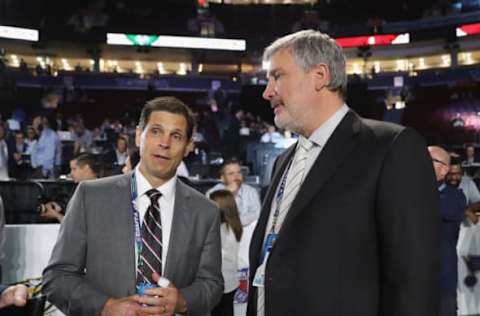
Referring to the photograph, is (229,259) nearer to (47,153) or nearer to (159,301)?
(159,301)

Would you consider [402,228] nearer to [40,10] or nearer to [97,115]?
[97,115]

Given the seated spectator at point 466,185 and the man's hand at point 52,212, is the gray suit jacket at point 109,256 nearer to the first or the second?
the man's hand at point 52,212

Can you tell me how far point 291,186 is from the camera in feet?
4.91

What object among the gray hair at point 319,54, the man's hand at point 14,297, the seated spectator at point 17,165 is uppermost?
the gray hair at point 319,54

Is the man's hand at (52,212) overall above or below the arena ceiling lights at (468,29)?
below

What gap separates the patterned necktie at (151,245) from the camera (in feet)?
5.27

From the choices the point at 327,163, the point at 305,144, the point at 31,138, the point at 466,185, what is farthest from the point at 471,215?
the point at 31,138

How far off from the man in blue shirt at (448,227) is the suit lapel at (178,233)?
2.31m

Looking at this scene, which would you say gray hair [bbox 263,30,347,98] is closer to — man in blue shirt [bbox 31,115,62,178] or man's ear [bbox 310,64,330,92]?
man's ear [bbox 310,64,330,92]

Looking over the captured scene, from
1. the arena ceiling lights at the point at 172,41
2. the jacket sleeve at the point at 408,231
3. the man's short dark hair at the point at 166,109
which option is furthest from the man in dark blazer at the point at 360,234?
the arena ceiling lights at the point at 172,41

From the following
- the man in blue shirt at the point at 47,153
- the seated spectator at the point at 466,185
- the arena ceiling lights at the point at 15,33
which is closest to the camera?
the seated spectator at the point at 466,185

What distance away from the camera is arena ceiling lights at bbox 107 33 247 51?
17797 millimetres

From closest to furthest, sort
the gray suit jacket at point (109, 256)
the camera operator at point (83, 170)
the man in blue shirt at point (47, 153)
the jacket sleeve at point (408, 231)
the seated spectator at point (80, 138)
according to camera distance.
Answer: the jacket sleeve at point (408, 231) < the gray suit jacket at point (109, 256) < the camera operator at point (83, 170) < the man in blue shirt at point (47, 153) < the seated spectator at point (80, 138)

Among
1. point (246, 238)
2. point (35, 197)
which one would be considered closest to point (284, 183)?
point (246, 238)
